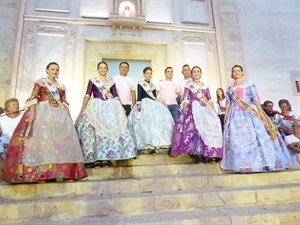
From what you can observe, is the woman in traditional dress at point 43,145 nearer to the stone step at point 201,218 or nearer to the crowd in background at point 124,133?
the crowd in background at point 124,133

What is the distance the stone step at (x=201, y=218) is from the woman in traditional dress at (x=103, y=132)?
93 cm

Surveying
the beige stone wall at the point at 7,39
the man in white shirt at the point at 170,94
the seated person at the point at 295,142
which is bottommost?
the seated person at the point at 295,142

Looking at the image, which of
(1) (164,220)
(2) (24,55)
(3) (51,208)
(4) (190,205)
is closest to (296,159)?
(4) (190,205)

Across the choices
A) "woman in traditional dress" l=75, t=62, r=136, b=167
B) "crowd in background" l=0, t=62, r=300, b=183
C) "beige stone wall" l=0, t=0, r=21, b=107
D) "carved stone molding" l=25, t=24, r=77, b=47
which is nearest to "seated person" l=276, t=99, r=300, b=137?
"crowd in background" l=0, t=62, r=300, b=183

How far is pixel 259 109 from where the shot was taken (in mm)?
3387

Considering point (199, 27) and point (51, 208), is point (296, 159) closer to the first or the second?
point (51, 208)

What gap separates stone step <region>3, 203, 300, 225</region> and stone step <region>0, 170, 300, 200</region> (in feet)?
1.23

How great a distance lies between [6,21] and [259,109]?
21.0ft

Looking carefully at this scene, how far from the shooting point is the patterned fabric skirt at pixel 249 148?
10.0ft

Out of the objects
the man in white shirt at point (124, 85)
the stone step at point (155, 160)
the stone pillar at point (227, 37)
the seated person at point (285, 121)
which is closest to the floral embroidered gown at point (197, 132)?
the stone step at point (155, 160)

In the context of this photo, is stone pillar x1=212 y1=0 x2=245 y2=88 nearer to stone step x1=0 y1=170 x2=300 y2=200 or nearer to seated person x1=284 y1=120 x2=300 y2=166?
seated person x1=284 y1=120 x2=300 y2=166

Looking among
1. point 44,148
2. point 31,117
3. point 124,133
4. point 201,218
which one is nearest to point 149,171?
point 124,133

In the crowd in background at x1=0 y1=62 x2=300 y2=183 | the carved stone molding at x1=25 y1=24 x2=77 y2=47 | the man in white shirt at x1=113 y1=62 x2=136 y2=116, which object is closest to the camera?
the crowd in background at x1=0 y1=62 x2=300 y2=183

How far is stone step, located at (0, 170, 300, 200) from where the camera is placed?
2512 millimetres
